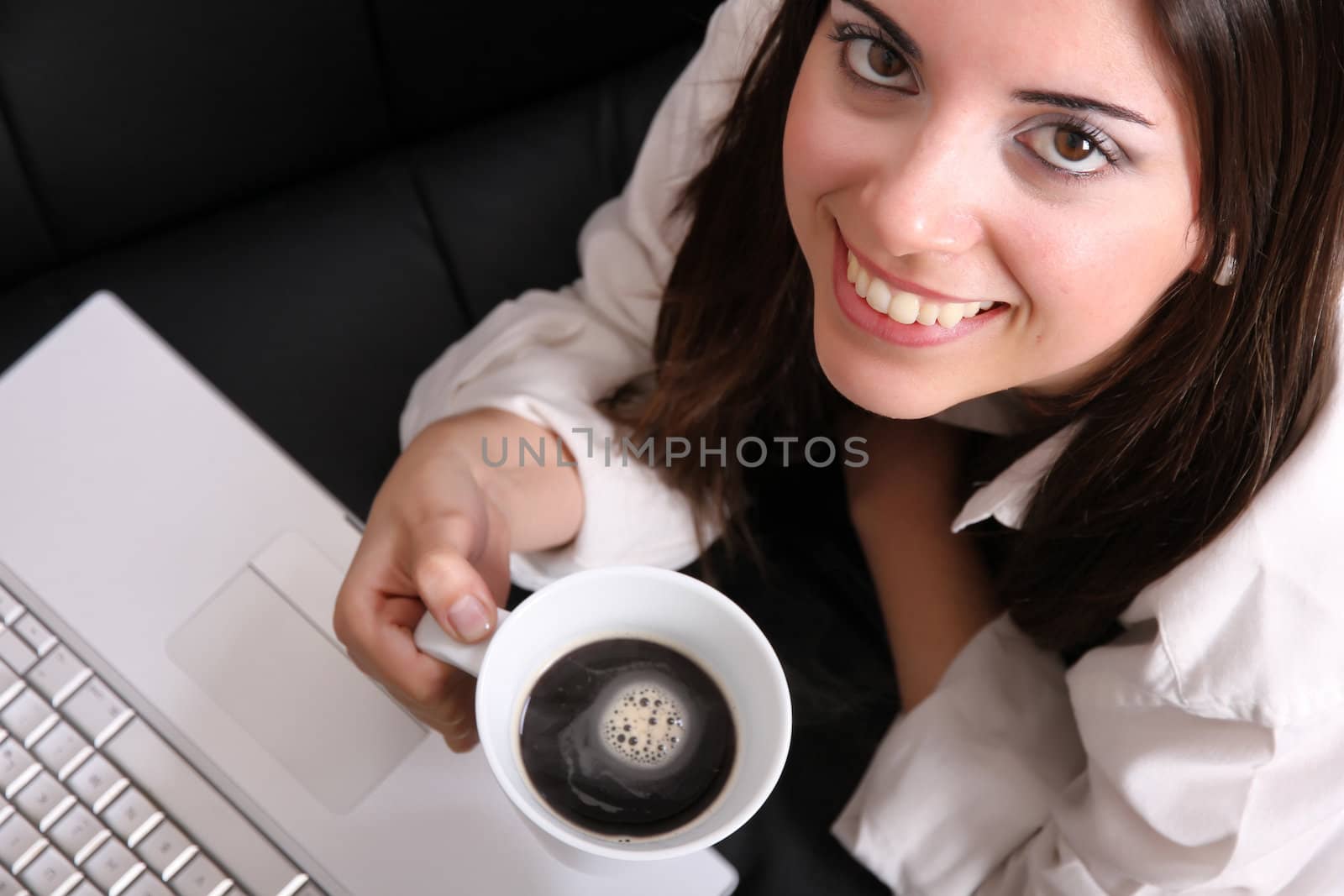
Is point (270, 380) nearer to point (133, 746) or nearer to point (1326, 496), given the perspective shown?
point (133, 746)

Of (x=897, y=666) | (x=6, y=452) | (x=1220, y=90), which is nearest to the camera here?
(x=1220, y=90)

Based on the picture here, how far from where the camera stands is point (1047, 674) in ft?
2.82

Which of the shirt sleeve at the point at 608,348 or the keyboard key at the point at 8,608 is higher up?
the keyboard key at the point at 8,608

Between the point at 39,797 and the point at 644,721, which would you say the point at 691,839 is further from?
the point at 39,797

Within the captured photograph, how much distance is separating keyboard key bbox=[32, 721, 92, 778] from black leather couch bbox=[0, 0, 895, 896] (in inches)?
11.7

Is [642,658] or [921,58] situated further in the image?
[642,658]

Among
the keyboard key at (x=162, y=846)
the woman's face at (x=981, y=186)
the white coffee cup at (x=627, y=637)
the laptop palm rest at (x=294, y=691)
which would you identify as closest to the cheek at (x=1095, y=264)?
the woman's face at (x=981, y=186)

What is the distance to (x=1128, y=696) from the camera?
722 millimetres

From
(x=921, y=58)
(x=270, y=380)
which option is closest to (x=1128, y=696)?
(x=921, y=58)

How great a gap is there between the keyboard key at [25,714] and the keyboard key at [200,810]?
0.04m

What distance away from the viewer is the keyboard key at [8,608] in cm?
69

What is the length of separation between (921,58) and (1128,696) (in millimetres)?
422

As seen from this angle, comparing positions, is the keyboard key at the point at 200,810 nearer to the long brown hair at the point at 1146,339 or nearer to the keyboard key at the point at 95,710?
the keyboard key at the point at 95,710

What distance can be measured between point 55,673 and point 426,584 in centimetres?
Answer: 26
